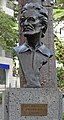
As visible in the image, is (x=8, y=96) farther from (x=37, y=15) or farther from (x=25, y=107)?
(x=37, y=15)

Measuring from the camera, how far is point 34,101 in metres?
6.25

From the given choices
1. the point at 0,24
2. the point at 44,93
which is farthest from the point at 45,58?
the point at 0,24

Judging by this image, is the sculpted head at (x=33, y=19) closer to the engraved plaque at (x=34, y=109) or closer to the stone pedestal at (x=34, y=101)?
the stone pedestal at (x=34, y=101)

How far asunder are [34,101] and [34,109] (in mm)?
120

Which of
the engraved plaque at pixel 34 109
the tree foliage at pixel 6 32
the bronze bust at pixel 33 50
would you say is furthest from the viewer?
the tree foliage at pixel 6 32

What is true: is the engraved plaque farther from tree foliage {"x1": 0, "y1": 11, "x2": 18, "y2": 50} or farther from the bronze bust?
tree foliage {"x1": 0, "y1": 11, "x2": 18, "y2": 50}

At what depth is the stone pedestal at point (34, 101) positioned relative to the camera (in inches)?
246

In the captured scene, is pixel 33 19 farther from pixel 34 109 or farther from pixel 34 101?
pixel 34 109

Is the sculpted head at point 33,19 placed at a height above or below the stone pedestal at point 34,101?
above

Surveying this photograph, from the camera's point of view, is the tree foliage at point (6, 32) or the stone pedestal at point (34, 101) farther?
the tree foliage at point (6, 32)

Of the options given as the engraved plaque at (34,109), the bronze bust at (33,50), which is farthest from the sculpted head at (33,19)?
the engraved plaque at (34,109)

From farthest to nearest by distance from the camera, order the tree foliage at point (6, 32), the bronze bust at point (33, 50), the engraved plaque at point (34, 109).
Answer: the tree foliage at point (6, 32), the bronze bust at point (33, 50), the engraved plaque at point (34, 109)

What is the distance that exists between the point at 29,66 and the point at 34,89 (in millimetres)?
383

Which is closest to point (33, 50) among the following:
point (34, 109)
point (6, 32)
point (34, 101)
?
point (34, 101)
